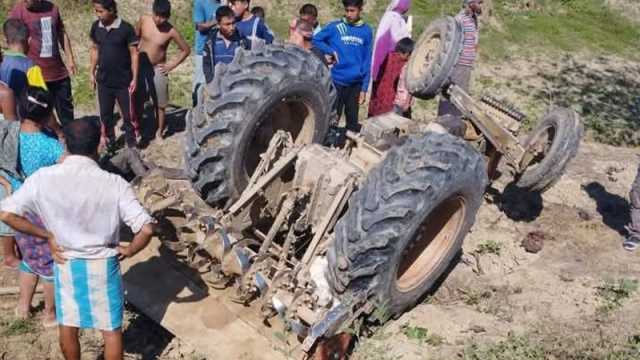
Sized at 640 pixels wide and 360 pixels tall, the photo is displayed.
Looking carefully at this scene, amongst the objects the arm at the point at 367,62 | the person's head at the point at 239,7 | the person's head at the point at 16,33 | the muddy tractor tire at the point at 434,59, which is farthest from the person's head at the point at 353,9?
the person's head at the point at 16,33

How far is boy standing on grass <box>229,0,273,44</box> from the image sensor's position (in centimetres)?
770

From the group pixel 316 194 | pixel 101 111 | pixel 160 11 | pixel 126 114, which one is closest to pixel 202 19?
pixel 160 11

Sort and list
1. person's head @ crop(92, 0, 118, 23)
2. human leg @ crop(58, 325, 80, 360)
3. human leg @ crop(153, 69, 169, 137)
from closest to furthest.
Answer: human leg @ crop(58, 325, 80, 360) → person's head @ crop(92, 0, 118, 23) → human leg @ crop(153, 69, 169, 137)

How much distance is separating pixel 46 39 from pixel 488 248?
4.89m

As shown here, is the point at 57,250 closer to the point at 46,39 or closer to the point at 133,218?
the point at 133,218

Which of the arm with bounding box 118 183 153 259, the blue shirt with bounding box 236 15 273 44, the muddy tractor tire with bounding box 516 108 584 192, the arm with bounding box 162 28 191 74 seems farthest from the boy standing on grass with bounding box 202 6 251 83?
the arm with bounding box 118 183 153 259

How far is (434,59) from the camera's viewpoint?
21.8 feet

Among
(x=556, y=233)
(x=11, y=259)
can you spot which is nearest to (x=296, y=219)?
(x=11, y=259)

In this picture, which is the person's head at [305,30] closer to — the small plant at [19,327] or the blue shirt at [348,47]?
the blue shirt at [348,47]

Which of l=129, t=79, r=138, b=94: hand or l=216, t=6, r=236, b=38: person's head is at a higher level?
l=216, t=6, r=236, b=38: person's head

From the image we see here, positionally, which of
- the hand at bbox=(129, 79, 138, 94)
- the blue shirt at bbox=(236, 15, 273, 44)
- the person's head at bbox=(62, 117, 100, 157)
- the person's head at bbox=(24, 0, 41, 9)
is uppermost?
the person's head at bbox=(24, 0, 41, 9)

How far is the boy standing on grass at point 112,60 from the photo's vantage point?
7.20 meters

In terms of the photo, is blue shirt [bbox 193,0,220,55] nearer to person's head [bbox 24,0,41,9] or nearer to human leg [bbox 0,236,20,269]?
person's head [bbox 24,0,41,9]

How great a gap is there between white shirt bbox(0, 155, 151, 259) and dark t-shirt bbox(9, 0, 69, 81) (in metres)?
3.73
